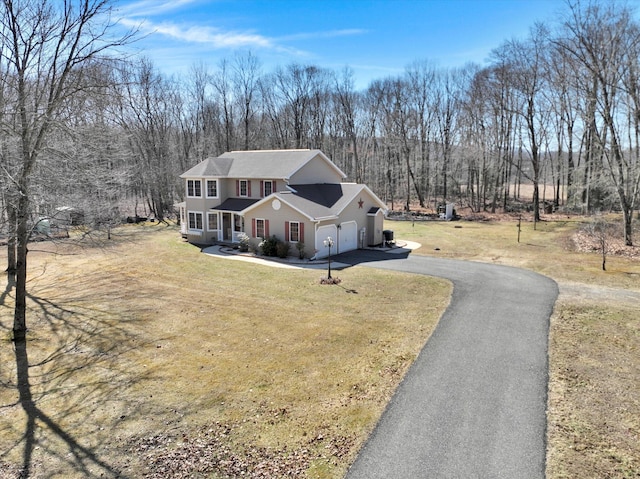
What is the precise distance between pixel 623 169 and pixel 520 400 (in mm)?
22813

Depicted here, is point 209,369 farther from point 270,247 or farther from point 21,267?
point 270,247

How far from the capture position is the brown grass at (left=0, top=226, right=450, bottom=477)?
7.48 meters

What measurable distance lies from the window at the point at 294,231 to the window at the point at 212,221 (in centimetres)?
756

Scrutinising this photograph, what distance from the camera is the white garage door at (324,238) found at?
23.2 meters

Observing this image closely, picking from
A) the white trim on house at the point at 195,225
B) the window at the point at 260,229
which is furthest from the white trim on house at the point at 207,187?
the window at the point at 260,229

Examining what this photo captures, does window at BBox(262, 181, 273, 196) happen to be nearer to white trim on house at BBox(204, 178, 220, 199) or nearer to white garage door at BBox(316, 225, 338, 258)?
white trim on house at BBox(204, 178, 220, 199)

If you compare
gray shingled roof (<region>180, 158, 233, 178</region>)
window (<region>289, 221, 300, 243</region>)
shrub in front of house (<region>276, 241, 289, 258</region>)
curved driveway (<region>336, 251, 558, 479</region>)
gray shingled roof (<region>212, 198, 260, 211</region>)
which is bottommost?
curved driveway (<region>336, 251, 558, 479</region>)

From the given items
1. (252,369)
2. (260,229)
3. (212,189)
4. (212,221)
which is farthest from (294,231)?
(252,369)

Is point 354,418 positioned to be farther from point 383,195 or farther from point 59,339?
point 383,195

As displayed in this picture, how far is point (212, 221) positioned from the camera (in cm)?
2888

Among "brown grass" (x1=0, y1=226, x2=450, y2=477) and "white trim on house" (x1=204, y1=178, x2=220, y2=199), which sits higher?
"white trim on house" (x1=204, y1=178, x2=220, y2=199)

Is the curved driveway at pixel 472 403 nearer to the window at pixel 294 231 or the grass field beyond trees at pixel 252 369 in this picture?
the grass field beyond trees at pixel 252 369

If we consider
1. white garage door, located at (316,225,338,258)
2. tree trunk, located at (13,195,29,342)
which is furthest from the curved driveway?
tree trunk, located at (13,195,29,342)

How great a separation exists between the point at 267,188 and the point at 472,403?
21.0 meters
